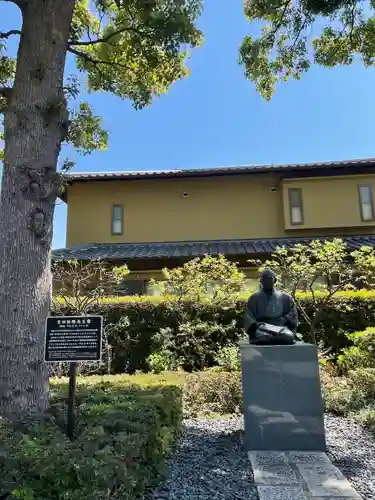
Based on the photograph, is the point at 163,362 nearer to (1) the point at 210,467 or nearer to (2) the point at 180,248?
(1) the point at 210,467

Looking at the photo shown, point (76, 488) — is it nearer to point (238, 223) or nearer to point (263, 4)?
point (263, 4)

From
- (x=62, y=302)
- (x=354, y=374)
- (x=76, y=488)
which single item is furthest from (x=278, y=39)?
(x=76, y=488)

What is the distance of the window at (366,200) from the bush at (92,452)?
44.9 feet

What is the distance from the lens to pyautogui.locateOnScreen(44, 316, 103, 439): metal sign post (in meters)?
3.65

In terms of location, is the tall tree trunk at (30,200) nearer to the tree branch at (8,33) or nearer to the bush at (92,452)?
the bush at (92,452)

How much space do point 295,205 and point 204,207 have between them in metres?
3.60

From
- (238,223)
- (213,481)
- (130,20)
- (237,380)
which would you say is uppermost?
(130,20)

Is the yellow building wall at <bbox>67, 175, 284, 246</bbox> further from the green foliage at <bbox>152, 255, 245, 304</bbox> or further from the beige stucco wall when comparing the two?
the green foliage at <bbox>152, 255, 245, 304</bbox>

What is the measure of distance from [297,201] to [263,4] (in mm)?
8592

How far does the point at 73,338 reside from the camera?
3.70m

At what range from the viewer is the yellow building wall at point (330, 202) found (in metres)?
15.6

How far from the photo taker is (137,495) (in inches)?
126

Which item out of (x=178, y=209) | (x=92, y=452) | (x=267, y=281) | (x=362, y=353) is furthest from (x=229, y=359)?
(x=178, y=209)

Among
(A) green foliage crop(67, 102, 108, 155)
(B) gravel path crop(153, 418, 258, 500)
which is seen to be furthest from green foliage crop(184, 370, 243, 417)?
(A) green foliage crop(67, 102, 108, 155)
